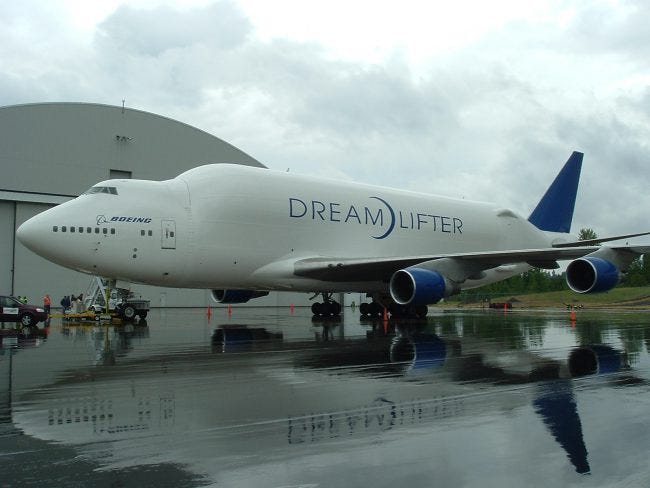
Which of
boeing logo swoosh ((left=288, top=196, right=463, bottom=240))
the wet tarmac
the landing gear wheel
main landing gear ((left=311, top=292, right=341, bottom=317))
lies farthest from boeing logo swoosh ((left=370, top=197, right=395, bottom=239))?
the wet tarmac

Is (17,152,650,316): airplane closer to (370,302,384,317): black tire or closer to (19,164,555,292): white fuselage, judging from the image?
(19,164,555,292): white fuselage

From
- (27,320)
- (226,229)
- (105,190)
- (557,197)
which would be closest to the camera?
(105,190)

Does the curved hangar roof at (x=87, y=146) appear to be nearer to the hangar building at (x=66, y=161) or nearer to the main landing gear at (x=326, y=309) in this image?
the hangar building at (x=66, y=161)

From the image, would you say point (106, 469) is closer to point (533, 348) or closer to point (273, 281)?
point (533, 348)

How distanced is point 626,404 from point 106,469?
5184 mm

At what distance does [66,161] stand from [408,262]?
79.0 ft

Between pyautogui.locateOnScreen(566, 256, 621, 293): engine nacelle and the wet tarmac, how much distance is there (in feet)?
15.4

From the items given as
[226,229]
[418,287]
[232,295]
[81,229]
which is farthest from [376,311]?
[81,229]

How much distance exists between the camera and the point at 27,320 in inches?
792

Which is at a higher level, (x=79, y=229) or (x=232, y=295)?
(x=79, y=229)

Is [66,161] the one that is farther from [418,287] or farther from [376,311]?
[418,287]

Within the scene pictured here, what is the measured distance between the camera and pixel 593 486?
4.14 meters

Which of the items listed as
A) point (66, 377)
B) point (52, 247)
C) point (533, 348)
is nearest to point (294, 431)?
point (66, 377)

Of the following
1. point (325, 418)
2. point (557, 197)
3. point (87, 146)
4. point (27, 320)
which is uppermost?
point (87, 146)
